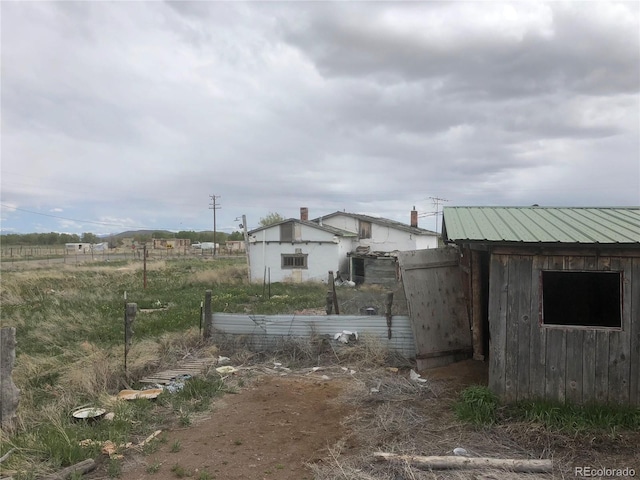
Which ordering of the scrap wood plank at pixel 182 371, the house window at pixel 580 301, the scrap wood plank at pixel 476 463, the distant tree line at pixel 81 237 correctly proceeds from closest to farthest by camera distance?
the scrap wood plank at pixel 476 463 < the scrap wood plank at pixel 182 371 < the house window at pixel 580 301 < the distant tree line at pixel 81 237

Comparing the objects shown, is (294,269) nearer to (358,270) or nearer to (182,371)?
(358,270)

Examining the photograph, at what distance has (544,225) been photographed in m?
6.78

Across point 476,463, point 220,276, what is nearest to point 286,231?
point 220,276

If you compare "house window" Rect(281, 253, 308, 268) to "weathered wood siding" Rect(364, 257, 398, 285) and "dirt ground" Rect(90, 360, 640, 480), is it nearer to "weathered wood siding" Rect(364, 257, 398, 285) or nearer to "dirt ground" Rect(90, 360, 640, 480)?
"weathered wood siding" Rect(364, 257, 398, 285)

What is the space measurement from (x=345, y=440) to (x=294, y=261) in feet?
75.9

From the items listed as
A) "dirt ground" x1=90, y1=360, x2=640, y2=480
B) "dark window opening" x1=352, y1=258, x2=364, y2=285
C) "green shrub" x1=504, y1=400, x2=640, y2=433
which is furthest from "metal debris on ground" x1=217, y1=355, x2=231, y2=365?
"dark window opening" x1=352, y1=258, x2=364, y2=285

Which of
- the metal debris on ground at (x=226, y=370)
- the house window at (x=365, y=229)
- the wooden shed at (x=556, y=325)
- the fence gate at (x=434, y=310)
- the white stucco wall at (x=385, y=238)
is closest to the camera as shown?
the wooden shed at (x=556, y=325)

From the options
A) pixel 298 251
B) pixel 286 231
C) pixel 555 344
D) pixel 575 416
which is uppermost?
pixel 286 231

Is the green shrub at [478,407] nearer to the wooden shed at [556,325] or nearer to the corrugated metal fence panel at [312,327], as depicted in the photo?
the wooden shed at [556,325]

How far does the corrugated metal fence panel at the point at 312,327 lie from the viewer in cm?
884

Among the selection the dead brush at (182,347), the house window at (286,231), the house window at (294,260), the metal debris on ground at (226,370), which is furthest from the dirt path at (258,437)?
the house window at (286,231)

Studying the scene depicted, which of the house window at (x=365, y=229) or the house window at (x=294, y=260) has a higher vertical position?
the house window at (x=365, y=229)

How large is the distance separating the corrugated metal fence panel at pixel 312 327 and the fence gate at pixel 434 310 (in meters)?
0.65

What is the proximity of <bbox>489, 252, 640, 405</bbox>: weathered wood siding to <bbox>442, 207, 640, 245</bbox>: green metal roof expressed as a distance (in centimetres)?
31
